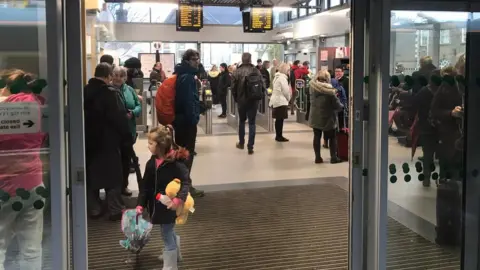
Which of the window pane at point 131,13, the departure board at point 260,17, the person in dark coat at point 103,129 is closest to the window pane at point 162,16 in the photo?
the window pane at point 131,13

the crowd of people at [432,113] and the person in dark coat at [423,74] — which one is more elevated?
the person in dark coat at [423,74]

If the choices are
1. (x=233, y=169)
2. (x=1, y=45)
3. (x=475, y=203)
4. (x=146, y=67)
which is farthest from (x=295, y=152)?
(x=146, y=67)

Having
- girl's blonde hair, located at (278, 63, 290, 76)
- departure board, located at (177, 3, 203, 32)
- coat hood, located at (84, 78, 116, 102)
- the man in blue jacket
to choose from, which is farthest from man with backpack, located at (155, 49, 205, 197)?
departure board, located at (177, 3, 203, 32)

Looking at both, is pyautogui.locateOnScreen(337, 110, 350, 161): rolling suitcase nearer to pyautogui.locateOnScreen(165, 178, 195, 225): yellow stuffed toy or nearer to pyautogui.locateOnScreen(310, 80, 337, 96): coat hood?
pyautogui.locateOnScreen(310, 80, 337, 96): coat hood

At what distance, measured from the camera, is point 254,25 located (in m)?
14.5

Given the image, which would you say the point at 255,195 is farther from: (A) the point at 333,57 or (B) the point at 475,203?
(A) the point at 333,57

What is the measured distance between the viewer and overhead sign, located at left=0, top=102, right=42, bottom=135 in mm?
2406

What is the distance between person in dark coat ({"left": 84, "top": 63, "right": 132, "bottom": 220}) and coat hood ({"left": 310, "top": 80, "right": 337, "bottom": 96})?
339 centimetres

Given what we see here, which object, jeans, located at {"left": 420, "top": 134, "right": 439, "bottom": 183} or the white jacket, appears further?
the white jacket

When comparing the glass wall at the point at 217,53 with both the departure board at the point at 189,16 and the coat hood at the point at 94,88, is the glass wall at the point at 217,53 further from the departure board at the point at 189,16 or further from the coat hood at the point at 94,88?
the coat hood at the point at 94,88

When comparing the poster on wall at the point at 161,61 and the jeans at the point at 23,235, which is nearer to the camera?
the jeans at the point at 23,235

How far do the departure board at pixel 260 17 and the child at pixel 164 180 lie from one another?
1124 centimetres

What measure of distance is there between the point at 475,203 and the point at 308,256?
51.6 inches

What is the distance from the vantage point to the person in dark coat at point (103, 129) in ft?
14.9
